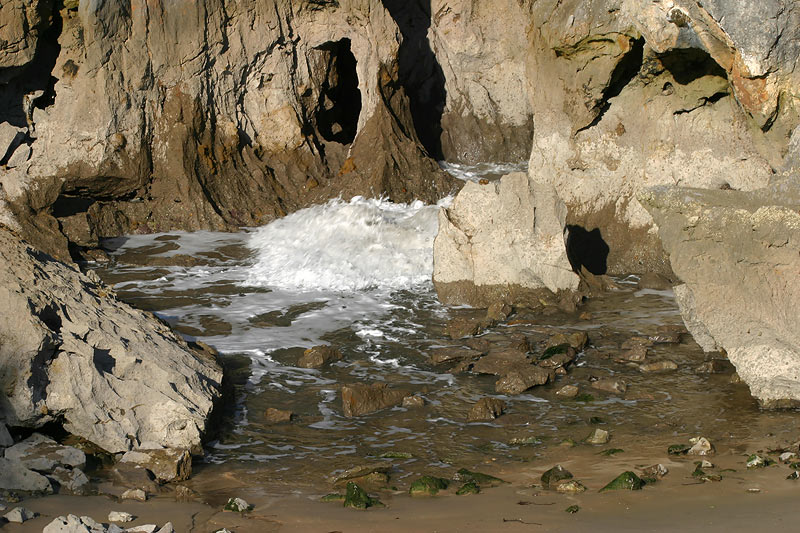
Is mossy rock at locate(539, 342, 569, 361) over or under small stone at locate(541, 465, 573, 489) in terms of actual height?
over

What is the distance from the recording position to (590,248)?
31.2 feet

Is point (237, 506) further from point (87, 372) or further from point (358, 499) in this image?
point (87, 372)

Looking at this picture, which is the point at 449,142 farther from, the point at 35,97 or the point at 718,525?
the point at 718,525

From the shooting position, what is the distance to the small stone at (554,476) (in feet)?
13.3

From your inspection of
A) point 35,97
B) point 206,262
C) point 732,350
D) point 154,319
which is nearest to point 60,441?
point 154,319

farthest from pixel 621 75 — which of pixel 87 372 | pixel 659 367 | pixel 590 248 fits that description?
pixel 87 372

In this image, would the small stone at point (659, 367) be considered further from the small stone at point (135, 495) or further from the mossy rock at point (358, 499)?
the small stone at point (135, 495)

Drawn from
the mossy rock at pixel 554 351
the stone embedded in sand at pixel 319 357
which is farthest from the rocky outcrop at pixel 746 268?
the stone embedded in sand at pixel 319 357

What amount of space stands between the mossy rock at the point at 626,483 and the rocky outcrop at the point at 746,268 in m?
1.60

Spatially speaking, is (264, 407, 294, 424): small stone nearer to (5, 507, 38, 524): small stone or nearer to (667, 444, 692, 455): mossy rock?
(5, 507, 38, 524): small stone

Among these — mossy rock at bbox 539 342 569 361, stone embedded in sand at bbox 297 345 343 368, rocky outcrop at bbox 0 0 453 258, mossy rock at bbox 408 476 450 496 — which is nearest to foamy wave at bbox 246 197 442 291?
rocky outcrop at bbox 0 0 453 258

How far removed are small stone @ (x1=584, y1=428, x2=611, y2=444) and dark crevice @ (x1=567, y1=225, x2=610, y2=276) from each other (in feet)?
15.3

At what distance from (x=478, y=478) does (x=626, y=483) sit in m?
0.76

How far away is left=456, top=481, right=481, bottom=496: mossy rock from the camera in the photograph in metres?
4.02
